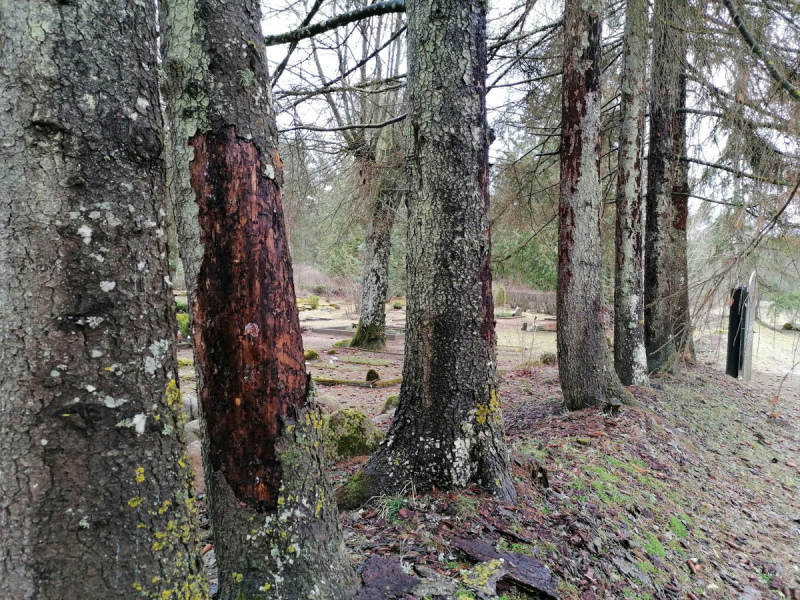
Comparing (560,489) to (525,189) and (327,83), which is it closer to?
(327,83)

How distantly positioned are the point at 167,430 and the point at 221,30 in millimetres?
1339

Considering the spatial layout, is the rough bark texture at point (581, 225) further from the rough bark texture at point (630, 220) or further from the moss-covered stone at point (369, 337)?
the moss-covered stone at point (369, 337)

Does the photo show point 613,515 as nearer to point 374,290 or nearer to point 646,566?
point 646,566

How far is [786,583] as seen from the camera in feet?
10.2

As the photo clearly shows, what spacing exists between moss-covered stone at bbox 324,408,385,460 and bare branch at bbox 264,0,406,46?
116 inches

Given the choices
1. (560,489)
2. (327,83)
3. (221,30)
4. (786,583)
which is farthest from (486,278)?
(327,83)

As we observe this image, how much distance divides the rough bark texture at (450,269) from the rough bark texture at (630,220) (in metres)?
3.90

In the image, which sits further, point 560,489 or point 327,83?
point 327,83

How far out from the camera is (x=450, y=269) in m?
2.72

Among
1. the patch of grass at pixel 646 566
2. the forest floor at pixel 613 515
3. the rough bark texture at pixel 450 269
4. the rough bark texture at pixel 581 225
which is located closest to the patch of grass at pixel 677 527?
the forest floor at pixel 613 515

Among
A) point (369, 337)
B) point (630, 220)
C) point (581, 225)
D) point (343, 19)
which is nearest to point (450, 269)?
point (343, 19)

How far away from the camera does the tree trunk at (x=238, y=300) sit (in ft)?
5.40

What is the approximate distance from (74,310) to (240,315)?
54cm

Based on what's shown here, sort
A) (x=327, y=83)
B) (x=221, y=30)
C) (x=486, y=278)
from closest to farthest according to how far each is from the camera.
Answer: (x=221, y=30) < (x=486, y=278) < (x=327, y=83)
